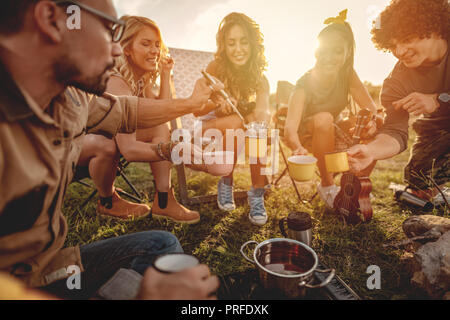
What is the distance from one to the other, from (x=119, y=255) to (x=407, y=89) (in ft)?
12.7

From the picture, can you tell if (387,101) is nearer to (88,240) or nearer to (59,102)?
(59,102)

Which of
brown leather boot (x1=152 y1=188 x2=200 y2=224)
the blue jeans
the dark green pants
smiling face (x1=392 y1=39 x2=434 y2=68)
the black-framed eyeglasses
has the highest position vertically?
smiling face (x1=392 y1=39 x2=434 y2=68)

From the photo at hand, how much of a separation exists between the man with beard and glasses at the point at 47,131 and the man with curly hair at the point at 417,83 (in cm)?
280

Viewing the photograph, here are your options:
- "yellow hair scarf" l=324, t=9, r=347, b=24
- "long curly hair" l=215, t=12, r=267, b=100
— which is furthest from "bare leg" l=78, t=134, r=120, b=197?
"yellow hair scarf" l=324, t=9, r=347, b=24

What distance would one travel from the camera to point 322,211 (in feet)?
11.3

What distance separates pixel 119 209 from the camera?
10.5 feet

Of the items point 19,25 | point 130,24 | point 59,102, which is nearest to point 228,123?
point 130,24

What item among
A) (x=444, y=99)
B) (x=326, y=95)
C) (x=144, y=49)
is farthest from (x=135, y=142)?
(x=444, y=99)

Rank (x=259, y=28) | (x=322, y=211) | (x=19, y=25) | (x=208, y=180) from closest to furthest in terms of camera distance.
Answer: (x=19, y=25) < (x=322, y=211) < (x=259, y=28) < (x=208, y=180)

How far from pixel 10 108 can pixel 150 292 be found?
932 millimetres

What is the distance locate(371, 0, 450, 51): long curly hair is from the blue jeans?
137 inches

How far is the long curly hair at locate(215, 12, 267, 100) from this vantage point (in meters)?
3.58

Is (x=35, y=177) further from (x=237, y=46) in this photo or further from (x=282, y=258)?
(x=237, y=46)

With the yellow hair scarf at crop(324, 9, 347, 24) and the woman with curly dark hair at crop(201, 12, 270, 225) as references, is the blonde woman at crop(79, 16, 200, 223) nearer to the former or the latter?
the woman with curly dark hair at crop(201, 12, 270, 225)
